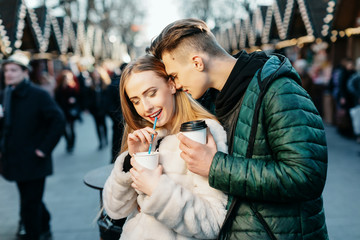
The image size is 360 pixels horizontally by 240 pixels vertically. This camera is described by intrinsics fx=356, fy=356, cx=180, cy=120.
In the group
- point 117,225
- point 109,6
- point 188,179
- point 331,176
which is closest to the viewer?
point 188,179

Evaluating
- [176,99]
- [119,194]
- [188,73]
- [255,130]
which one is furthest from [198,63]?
[119,194]

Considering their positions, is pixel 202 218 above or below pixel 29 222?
above

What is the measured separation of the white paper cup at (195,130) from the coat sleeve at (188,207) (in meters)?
0.16

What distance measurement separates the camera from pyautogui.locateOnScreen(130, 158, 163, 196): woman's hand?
5.33 ft

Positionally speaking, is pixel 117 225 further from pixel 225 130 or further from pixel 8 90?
pixel 8 90

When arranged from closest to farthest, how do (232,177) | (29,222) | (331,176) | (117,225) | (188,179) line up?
1. (232,177)
2. (188,179)
3. (117,225)
4. (29,222)
5. (331,176)

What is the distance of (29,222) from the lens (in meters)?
3.87

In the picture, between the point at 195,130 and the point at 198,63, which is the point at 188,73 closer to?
the point at 198,63

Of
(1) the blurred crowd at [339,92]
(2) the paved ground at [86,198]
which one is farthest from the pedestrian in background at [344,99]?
(2) the paved ground at [86,198]

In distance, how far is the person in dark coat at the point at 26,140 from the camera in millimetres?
3873

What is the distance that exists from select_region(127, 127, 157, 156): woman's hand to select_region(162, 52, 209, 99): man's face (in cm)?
30

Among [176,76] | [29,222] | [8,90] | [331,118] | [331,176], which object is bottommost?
[331,118]

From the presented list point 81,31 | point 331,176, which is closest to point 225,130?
point 331,176

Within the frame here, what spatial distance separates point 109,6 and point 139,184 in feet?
133
